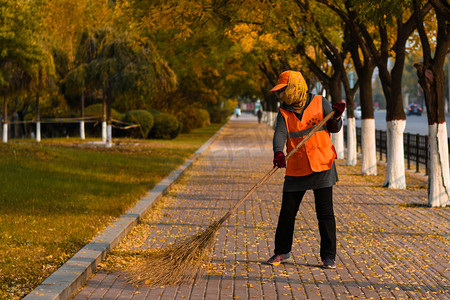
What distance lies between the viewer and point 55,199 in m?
11.7

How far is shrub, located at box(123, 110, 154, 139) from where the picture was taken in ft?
111

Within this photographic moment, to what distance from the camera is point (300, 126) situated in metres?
7.05

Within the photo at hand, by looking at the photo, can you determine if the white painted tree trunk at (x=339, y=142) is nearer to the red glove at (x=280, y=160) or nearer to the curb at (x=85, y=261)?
the curb at (x=85, y=261)

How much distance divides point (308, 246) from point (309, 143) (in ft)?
5.49

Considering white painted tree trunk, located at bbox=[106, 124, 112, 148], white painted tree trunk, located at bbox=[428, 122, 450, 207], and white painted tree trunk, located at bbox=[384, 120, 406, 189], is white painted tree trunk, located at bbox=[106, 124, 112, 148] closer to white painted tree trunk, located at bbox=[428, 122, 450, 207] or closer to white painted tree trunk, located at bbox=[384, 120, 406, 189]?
white painted tree trunk, located at bbox=[384, 120, 406, 189]

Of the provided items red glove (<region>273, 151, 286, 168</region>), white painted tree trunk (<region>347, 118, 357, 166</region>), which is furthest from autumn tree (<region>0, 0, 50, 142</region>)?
red glove (<region>273, 151, 286, 168</region>)

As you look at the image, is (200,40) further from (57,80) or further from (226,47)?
(57,80)

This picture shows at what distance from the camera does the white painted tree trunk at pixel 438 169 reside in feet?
38.4

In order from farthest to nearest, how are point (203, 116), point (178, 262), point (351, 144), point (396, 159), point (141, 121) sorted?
point (203, 116) → point (141, 121) → point (351, 144) → point (396, 159) → point (178, 262)

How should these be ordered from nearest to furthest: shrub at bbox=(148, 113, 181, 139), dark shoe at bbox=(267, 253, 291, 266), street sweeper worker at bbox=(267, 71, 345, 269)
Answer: street sweeper worker at bbox=(267, 71, 345, 269)
dark shoe at bbox=(267, 253, 291, 266)
shrub at bbox=(148, 113, 181, 139)

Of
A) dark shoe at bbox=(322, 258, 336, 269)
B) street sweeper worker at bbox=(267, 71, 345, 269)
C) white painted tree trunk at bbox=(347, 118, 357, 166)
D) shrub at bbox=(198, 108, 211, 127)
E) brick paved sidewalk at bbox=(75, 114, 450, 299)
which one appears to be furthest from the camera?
shrub at bbox=(198, 108, 211, 127)

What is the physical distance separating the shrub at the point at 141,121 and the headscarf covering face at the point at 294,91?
27069 mm

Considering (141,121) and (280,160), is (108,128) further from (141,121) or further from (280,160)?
(280,160)

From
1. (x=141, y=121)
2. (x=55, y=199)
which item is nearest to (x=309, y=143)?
(x=55, y=199)
